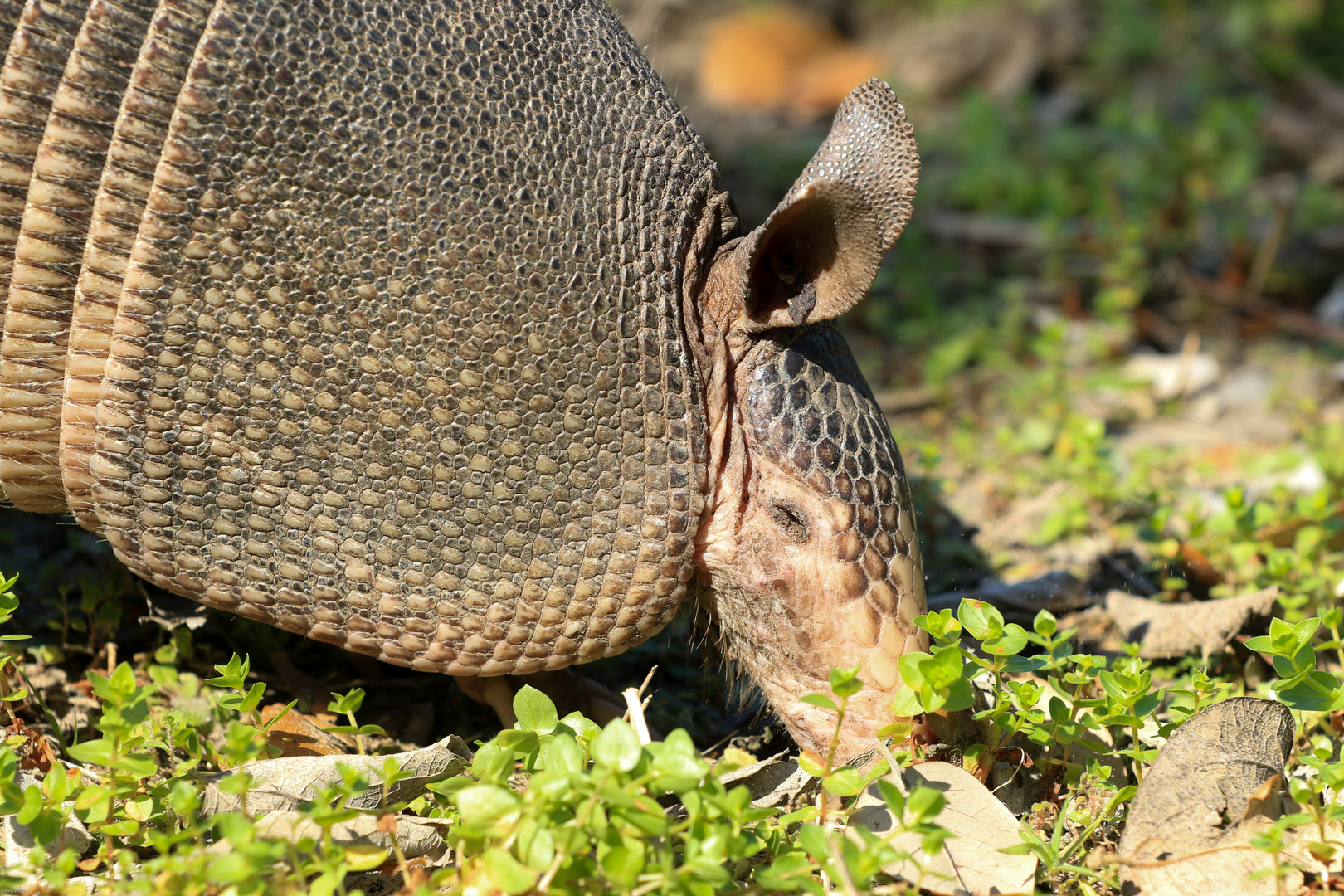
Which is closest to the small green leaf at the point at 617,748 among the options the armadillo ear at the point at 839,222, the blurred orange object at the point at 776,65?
the armadillo ear at the point at 839,222

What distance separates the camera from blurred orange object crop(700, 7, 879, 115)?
9.43m

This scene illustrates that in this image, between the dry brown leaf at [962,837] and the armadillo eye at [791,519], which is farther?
the armadillo eye at [791,519]

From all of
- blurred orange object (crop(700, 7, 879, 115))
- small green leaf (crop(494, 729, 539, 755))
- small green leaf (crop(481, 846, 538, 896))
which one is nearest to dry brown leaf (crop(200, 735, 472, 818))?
small green leaf (crop(494, 729, 539, 755))

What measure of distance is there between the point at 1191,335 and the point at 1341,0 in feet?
17.5

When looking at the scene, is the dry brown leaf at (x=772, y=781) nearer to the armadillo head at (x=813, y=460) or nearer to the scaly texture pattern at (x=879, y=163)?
the armadillo head at (x=813, y=460)

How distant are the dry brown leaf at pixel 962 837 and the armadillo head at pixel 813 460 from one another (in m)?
0.17

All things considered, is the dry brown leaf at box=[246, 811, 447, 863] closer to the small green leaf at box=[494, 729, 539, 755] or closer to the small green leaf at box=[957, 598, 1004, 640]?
the small green leaf at box=[494, 729, 539, 755]

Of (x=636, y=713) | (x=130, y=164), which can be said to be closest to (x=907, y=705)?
(x=636, y=713)

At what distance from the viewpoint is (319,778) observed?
8.10 feet

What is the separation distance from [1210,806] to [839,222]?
55.9 inches

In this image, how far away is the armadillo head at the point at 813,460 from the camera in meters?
2.49

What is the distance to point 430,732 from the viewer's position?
10.1 feet

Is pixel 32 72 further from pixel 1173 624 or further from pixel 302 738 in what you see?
pixel 1173 624

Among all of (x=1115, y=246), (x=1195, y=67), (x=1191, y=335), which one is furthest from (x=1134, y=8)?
(x=1191, y=335)
